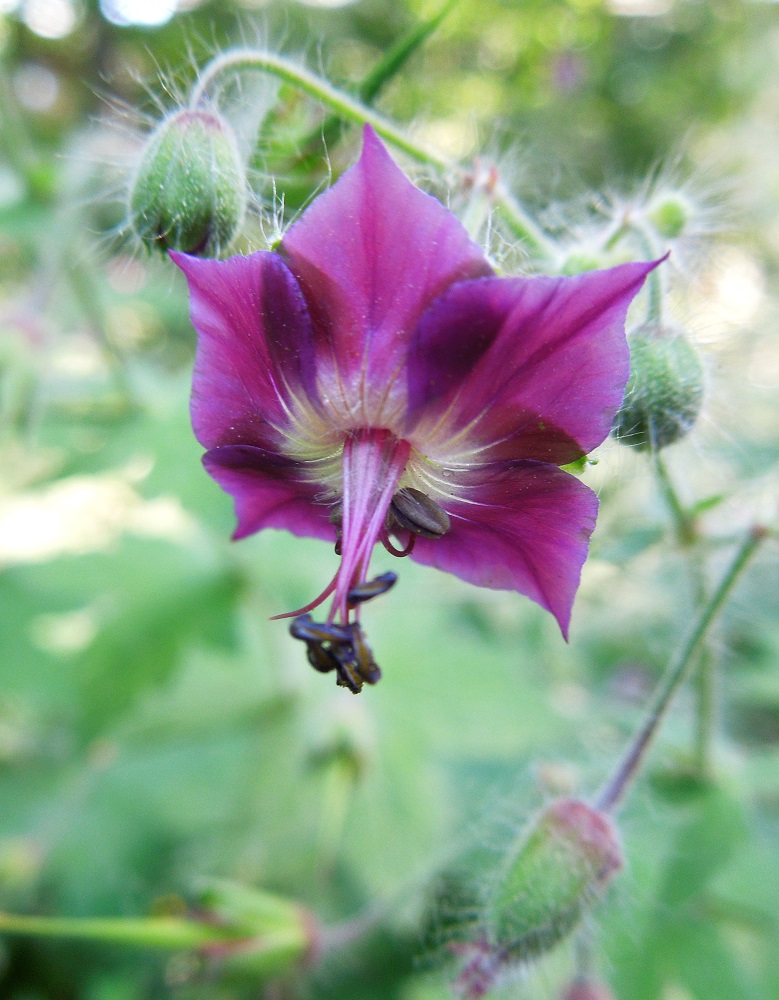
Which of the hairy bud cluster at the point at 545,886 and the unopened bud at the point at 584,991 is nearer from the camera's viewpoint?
the hairy bud cluster at the point at 545,886

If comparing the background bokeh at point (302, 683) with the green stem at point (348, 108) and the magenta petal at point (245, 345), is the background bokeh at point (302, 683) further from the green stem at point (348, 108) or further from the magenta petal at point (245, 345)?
the magenta petal at point (245, 345)

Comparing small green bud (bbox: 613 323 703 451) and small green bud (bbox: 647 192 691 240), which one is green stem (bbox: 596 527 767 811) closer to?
small green bud (bbox: 613 323 703 451)

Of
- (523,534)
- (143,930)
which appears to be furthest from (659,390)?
(143,930)

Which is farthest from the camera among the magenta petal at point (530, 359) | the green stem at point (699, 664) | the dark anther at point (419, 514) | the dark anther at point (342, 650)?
the green stem at point (699, 664)

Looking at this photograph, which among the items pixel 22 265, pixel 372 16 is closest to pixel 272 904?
pixel 22 265

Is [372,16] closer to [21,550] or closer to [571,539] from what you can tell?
[21,550]

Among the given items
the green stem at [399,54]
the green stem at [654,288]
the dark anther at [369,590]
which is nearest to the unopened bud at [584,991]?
the dark anther at [369,590]

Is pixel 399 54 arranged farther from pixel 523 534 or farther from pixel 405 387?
pixel 523 534
